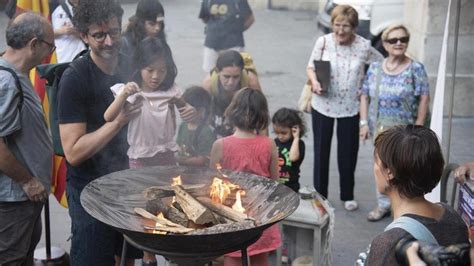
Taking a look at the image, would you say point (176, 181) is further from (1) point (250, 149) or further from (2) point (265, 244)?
(2) point (265, 244)

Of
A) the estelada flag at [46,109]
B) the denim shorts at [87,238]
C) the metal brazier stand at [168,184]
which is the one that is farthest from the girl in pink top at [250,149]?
the estelada flag at [46,109]

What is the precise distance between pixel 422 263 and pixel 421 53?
662 cm

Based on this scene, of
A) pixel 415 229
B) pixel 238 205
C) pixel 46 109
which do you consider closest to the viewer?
pixel 415 229

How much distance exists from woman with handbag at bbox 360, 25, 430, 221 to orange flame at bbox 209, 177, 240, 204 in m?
A: 2.17

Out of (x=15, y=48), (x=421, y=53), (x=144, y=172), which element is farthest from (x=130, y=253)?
(x=421, y=53)

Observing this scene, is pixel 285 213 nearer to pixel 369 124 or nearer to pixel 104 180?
pixel 104 180

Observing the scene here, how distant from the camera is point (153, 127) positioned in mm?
4465

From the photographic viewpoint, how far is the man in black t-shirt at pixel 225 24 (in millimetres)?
7887

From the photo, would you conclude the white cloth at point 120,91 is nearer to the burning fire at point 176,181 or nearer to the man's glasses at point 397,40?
the burning fire at point 176,181

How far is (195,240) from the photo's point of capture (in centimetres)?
307

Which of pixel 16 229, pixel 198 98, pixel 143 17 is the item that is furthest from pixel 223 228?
pixel 143 17

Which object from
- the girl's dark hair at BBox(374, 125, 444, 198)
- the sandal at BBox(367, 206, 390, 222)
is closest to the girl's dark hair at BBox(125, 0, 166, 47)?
the sandal at BBox(367, 206, 390, 222)

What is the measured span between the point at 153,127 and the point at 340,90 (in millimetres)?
2028

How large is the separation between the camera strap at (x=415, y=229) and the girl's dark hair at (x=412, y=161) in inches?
5.5
